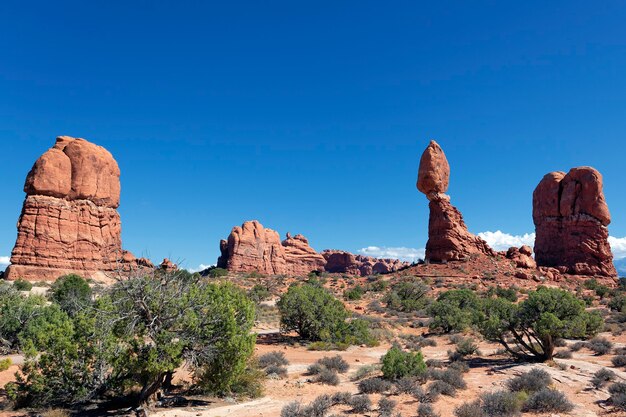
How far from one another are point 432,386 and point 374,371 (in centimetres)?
324

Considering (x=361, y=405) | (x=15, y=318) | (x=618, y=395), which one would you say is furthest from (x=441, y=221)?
(x=15, y=318)

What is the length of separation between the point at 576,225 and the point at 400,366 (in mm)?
55032

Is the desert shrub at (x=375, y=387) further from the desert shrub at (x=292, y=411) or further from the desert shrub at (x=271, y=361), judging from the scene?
the desert shrub at (x=271, y=361)

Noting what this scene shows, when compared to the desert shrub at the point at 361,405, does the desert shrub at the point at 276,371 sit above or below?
above

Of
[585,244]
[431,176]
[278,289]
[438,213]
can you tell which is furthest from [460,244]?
[278,289]

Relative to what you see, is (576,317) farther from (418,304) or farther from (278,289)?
(278,289)

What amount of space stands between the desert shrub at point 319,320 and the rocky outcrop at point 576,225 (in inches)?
1734

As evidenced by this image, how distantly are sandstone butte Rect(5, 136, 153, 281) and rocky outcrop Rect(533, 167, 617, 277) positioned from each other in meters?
57.6

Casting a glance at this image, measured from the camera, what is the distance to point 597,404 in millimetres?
9883

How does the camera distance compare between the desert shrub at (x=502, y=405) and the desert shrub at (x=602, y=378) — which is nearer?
the desert shrub at (x=502, y=405)

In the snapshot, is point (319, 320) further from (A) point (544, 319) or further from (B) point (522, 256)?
(B) point (522, 256)

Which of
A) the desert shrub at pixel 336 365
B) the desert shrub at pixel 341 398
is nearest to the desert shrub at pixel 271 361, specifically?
the desert shrub at pixel 336 365

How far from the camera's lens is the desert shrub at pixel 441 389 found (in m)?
11.0

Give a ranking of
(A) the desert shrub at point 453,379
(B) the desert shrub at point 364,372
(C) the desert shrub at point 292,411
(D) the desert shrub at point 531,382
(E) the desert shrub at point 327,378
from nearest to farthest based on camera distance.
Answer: (C) the desert shrub at point 292,411, (D) the desert shrub at point 531,382, (A) the desert shrub at point 453,379, (E) the desert shrub at point 327,378, (B) the desert shrub at point 364,372
